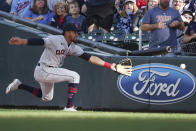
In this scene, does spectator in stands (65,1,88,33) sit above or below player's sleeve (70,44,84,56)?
above

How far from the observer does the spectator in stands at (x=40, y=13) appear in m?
12.7

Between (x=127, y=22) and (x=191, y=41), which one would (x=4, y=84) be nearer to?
(x=127, y=22)

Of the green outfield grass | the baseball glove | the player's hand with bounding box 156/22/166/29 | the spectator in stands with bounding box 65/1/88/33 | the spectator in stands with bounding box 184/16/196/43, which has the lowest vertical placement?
the green outfield grass

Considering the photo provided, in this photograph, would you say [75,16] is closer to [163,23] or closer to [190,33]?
[163,23]

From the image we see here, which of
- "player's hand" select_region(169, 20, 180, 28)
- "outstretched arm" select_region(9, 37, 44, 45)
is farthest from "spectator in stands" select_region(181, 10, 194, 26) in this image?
"outstretched arm" select_region(9, 37, 44, 45)

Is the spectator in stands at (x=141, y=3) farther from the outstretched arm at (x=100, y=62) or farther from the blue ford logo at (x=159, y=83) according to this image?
the outstretched arm at (x=100, y=62)

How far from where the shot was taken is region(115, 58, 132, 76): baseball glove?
10375mm

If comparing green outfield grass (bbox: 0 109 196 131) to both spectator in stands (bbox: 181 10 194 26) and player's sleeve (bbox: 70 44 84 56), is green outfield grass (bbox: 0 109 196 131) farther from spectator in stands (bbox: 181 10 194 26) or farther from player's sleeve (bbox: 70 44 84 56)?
spectator in stands (bbox: 181 10 194 26)

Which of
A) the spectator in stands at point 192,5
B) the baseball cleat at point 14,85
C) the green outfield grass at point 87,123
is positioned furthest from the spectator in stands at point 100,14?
the green outfield grass at point 87,123

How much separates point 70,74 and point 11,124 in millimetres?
4641

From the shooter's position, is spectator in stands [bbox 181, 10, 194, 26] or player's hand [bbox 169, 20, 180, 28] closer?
player's hand [bbox 169, 20, 180, 28]

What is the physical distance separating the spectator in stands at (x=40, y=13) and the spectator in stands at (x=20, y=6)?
16cm

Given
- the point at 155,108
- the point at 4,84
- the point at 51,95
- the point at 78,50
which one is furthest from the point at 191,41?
the point at 4,84

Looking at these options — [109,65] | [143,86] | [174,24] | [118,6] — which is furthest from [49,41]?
[118,6]
